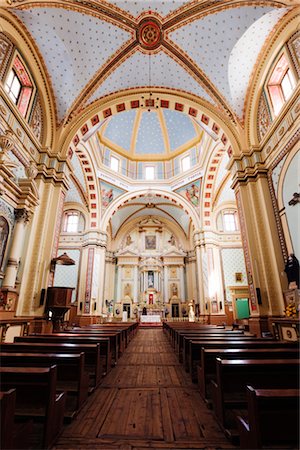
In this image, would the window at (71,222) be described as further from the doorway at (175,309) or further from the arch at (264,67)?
the arch at (264,67)

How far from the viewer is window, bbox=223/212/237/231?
16792 mm

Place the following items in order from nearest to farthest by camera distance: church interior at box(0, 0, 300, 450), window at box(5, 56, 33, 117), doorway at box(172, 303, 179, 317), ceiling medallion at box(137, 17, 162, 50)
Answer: church interior at box(0, 0, 300, 450) → window at box(5, 56, 33, 117) → ceiling medallion at box(137, 17, 162, 50) → doorway at box(172, 303, 179, 317)

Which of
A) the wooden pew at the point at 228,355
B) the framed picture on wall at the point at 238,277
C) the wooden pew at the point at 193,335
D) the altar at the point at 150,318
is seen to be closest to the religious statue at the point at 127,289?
the altar at the point at 150,318

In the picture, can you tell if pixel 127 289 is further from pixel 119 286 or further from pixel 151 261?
pixel 151 261

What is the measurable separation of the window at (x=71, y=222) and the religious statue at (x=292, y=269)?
558 inches

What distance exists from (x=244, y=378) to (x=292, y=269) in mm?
5060

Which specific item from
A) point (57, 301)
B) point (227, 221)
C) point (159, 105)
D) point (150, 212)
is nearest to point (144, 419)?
point (57, 301)

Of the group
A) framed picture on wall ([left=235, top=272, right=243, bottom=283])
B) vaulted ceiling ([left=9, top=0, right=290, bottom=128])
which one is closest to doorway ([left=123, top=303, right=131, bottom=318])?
framed picture on wall ([left=235, top=272, right=243, bottom=283])

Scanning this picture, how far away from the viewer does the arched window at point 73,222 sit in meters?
16.9

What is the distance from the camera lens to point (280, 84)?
315 inches

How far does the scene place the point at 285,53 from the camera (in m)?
7.12

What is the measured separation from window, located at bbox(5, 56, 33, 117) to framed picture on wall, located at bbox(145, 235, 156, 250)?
17.4 metres

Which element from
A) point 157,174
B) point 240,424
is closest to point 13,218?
point 240,424

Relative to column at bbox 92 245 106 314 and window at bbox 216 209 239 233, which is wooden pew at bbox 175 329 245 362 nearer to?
column at bbox 92 245 106 314
